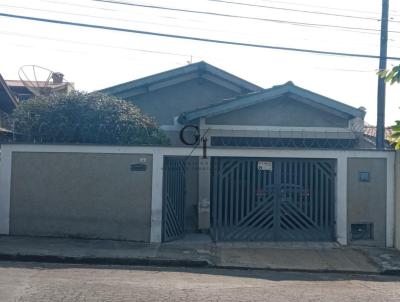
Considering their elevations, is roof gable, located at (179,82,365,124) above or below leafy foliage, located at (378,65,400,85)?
above

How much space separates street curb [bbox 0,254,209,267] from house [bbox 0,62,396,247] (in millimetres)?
1717

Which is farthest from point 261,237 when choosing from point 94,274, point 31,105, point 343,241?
point 31,105

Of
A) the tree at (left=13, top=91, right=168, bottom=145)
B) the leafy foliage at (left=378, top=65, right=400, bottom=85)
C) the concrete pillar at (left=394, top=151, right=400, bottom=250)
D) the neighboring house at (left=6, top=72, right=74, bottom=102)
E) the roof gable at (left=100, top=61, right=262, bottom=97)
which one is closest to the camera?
the leafy foliage at (left=378, top=65, right=400, bottom=85)

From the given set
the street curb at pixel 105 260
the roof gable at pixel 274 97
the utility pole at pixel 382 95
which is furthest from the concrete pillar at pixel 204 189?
the utility pole at pixel 382 95

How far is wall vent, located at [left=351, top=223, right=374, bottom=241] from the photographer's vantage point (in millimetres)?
12156

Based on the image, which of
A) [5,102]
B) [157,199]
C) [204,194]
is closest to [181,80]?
[204,194]

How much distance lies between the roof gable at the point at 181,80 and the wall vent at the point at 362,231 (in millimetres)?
5305

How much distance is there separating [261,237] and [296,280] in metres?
3.13

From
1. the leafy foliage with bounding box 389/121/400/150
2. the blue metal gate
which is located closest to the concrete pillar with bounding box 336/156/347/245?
the blue metal gate

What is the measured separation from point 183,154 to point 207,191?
1.99 metres

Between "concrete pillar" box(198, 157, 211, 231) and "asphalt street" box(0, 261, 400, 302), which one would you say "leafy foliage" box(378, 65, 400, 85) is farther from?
"concrete pillar" box(198, 157, 211, 231)

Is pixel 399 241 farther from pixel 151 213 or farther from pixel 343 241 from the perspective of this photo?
pixel 151 213

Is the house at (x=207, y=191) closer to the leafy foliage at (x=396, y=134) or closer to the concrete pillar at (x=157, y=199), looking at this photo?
the concrete pillar at (x=157, y=199)

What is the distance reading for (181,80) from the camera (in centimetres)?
1554
